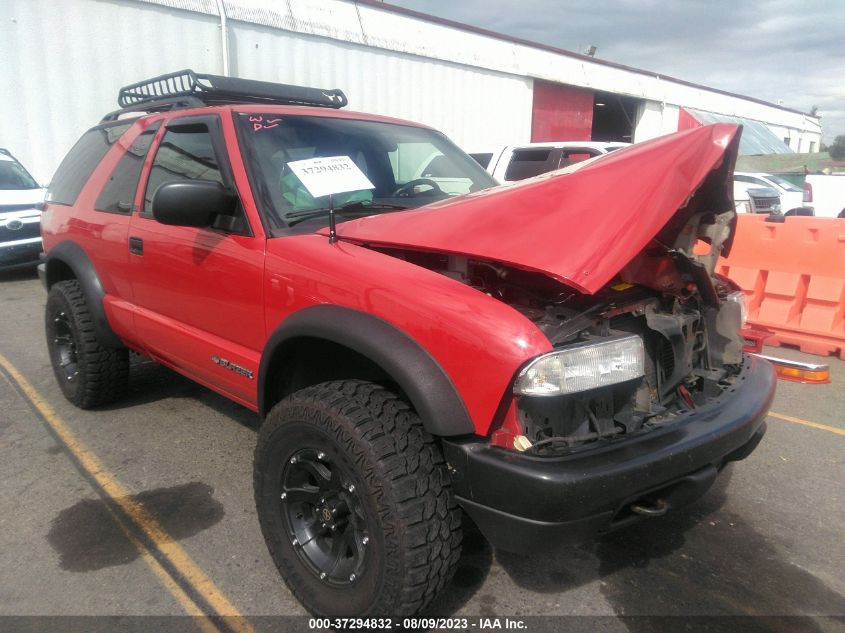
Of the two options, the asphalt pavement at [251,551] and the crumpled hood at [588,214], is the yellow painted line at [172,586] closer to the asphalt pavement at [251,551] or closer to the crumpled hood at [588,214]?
the asphalt pavement at [251,551]

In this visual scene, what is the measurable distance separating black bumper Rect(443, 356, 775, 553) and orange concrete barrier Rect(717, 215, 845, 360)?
4043mm

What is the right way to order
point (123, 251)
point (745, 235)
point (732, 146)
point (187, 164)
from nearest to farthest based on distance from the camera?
point (732, 146) < point (187, 164) < point (123, 251) < point (745, 235)

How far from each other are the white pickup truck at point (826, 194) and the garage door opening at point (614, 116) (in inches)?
338

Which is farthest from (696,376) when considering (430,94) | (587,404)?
(430,94)

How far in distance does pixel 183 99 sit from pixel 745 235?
5.16m

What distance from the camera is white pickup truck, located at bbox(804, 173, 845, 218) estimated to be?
47.6ft

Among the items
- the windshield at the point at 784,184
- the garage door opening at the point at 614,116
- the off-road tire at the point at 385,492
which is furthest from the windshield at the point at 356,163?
the garage door opening at the point at 614,116

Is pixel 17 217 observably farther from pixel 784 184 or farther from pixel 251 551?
pixel 784 184

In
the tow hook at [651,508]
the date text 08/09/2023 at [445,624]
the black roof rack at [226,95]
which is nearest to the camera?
the tow hook at [651,508]

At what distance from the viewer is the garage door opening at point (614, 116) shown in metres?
23.1

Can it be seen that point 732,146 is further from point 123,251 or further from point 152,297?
point 123,251

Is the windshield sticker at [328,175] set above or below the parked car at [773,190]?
above

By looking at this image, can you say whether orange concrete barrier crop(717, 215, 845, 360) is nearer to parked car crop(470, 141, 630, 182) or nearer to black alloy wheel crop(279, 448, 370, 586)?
Answer: parked car crop(470, 141, 630, 182)

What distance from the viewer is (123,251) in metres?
3.58
